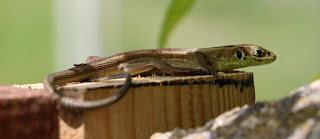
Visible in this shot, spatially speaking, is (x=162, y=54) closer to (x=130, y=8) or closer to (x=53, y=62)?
(x=130, y=8)

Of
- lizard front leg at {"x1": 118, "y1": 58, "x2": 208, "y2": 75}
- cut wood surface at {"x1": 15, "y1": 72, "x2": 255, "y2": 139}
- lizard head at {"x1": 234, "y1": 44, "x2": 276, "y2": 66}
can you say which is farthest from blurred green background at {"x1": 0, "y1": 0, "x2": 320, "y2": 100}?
cut wood surface at {"x1": 15, "y1": 72, "x2": 255, "y2": 139}

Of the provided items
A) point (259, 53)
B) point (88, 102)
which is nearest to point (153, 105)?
point (88, 102)

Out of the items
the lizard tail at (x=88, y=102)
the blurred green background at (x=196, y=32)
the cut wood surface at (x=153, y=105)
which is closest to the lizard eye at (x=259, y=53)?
the cut wood surface at (x=153, y=105)

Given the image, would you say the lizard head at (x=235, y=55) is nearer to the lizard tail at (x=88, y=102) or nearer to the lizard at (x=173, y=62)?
the lizard at (x=173, y=62)

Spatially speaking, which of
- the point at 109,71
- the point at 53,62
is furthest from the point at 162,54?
the point at 53,62

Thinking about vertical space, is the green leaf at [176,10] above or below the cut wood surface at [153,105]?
above

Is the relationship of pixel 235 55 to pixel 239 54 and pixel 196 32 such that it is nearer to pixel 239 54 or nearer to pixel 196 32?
pixel 239 54

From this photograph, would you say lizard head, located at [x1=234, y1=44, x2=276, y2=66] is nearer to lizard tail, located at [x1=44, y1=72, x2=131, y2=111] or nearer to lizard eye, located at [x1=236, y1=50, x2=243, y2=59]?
lizard eye, located at [x1=236, y1=50, x2=243, y2=59]
